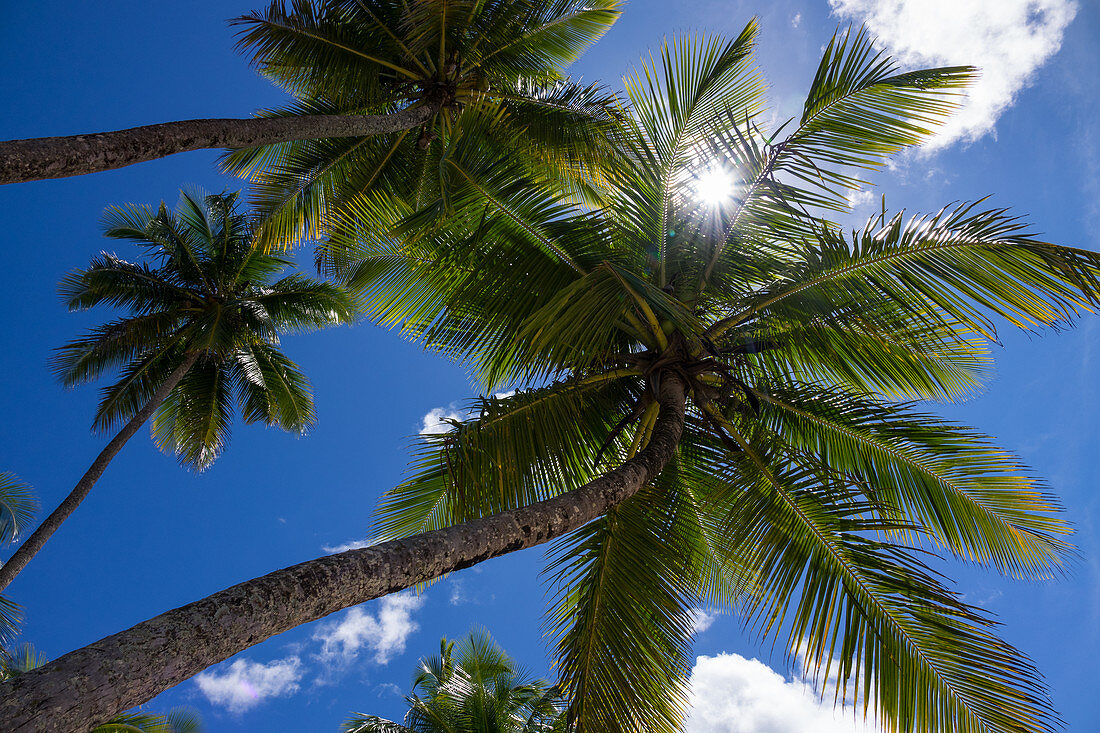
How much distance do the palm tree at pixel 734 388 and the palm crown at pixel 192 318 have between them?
920 cm

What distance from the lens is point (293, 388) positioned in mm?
15773

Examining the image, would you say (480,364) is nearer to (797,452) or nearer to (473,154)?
(473,154)

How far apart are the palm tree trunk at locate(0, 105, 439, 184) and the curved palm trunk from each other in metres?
3.47

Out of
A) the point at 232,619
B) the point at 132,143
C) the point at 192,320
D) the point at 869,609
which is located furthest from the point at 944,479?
the point at 192,320

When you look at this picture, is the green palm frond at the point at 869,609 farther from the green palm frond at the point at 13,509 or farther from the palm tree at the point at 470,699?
the green palm frond at the point at 13,509

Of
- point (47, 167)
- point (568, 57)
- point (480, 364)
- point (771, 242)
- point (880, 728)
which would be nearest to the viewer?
point (47, 167)

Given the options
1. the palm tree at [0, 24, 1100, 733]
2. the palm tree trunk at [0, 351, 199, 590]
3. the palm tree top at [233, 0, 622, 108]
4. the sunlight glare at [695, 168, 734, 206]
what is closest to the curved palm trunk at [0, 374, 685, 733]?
the palm tree at [0, 24, 1100, 733]

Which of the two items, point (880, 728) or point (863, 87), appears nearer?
point (880, 728)

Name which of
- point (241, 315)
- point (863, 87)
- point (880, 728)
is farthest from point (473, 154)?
point (241, 315)

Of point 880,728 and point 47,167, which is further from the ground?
point 47,167

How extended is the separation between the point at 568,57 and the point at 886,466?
27.4 feet

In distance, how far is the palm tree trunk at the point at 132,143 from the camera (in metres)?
4.00

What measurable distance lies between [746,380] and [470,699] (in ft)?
27.0

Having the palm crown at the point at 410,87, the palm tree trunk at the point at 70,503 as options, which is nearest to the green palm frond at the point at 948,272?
the palm crown at the point at 410,87
